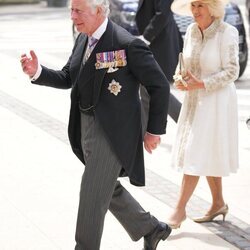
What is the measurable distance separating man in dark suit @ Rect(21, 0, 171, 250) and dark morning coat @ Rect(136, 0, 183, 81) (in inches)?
144

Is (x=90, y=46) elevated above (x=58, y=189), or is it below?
above

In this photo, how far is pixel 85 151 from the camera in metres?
4.71

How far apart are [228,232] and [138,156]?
1348 millimetres

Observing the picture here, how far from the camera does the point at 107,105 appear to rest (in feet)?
15.1

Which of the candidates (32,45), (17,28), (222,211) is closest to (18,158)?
(222,211)

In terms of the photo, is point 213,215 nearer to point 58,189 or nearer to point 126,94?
point 58,189

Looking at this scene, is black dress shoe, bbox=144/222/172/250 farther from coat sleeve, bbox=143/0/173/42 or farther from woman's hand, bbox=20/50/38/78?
coat sleeve, bbox=143/0/173/42

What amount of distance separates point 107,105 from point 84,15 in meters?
0.50

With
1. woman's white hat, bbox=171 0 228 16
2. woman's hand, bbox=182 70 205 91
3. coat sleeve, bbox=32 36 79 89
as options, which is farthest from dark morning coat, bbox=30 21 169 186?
woman's white hat, bbox=171 0 228 16

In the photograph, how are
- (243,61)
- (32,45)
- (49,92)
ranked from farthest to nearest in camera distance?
(32,45)
(243,61)
(49,92)

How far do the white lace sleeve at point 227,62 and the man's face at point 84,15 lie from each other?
4.30 feet

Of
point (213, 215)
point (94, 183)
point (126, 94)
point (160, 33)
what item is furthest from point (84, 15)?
point (160, 33)

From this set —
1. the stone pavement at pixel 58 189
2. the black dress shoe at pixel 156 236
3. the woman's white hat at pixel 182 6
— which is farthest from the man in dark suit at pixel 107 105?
the woman's white hat at pixel 182 6

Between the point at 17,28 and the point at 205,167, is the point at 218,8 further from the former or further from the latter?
the point at 17,28
